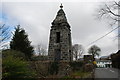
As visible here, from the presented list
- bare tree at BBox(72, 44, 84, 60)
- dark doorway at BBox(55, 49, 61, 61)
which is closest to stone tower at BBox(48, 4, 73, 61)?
dark doorway at BBox(55, 49, 61, 61)

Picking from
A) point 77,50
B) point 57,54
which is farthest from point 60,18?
point 77,50

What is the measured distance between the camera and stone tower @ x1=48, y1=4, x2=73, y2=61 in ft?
56.9

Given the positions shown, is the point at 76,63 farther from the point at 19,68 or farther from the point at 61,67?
the point at 19,68

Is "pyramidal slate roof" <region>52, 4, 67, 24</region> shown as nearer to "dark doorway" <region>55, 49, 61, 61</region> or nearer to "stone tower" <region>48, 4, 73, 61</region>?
"stone tower" <region>48, 4, 73, 61</region>

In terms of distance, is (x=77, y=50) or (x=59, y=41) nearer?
(x=59, y=41)

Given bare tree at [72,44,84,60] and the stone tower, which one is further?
bare tree at [72,44,84,60]

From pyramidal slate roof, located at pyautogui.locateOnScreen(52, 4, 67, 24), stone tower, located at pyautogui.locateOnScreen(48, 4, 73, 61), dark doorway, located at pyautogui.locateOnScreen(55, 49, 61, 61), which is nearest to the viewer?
stone tower, located at pyautogui.locateOnScreen(48, 4, 73, 61)

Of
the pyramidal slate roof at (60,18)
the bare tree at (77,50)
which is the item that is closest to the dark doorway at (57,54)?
the pyramidal slate roof at (60,18)

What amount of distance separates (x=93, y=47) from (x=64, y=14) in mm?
42453

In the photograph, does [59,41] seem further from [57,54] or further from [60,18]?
[60,18]

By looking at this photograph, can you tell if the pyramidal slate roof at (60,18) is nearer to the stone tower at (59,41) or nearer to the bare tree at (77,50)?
the stone tower at (59,41)

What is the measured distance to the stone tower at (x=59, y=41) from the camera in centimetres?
1733

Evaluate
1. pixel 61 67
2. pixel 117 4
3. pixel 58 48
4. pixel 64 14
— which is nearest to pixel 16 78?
pixel 61 67

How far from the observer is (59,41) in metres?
18.4
